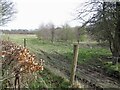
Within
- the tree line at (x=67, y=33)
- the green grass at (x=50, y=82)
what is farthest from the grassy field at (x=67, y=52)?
the green grass at (x=50, y=82)

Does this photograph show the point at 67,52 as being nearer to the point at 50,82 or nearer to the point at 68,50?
the point at 68,50

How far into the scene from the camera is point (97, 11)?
14.3 m

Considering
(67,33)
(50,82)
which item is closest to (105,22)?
(67,33)

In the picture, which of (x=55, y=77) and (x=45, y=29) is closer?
(x=55, y=77)

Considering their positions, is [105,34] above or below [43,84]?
above

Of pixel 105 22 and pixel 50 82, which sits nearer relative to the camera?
pixel 50 82

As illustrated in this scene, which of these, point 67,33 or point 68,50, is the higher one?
point 67,33

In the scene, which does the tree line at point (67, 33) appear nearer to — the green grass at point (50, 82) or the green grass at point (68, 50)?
the green grass at point (68, 50)

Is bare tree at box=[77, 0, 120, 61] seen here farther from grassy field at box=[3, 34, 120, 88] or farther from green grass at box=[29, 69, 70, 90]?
green grass at box=[29, 69, 70, 90]

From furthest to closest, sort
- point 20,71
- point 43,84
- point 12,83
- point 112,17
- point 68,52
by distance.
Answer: point 68,52 → point 112,17 → point 43,84 → point 12,83 → point 20,71

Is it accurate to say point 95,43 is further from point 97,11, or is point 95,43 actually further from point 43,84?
point 43,84

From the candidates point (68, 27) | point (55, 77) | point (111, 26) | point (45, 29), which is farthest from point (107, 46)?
point (55, 77)

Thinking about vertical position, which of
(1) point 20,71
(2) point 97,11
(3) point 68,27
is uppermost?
(2) point 97,11

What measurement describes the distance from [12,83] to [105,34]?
9542mm
